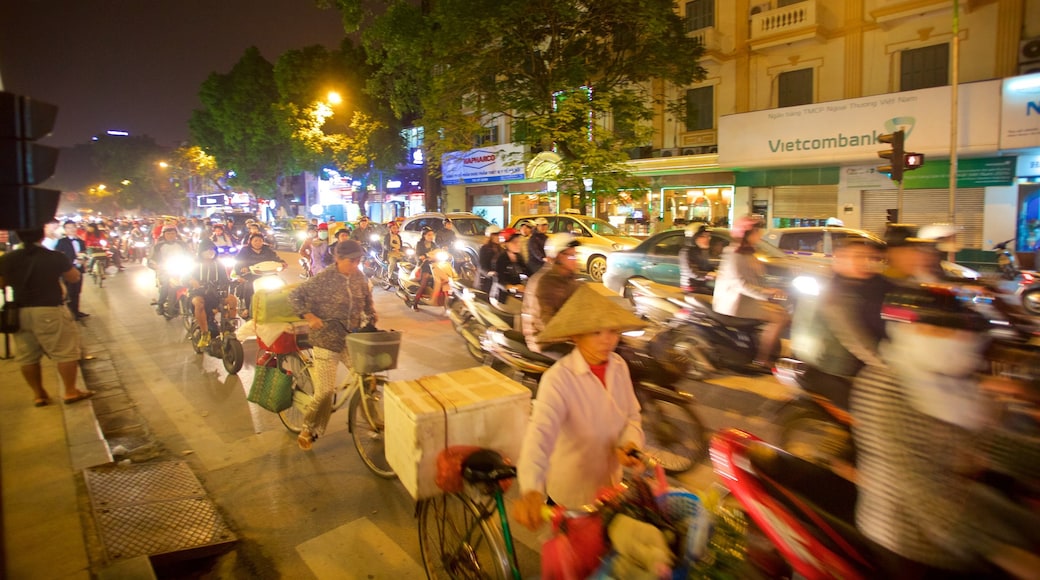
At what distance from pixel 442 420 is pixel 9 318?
577 centimetres

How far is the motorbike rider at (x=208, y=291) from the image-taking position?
8.95 meters

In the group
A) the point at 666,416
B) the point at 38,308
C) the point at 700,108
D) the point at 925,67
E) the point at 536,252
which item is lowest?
the point at 666,416

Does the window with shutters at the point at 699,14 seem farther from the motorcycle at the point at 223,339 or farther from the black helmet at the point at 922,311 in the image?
the black helmet at the point at 922,311

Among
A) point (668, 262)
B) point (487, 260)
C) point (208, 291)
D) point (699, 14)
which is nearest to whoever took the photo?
point (208, 291)

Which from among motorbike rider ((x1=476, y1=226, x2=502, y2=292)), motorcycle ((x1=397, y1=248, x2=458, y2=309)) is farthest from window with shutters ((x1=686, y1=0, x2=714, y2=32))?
motorbike rider ((x1=476, y1=226, x2=502, y2=292))

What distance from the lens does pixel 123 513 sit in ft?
14.4

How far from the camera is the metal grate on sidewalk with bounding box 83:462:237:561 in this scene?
400cm

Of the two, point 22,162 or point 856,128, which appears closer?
point 22,162

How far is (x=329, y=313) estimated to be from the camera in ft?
16.9

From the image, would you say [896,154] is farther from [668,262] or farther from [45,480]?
[45,480]

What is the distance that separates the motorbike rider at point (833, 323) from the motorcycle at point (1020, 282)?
7.80m

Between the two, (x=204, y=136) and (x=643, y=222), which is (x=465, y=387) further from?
(x=204, y=136)

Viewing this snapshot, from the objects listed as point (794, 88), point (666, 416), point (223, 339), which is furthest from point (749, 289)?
point (794, 88)

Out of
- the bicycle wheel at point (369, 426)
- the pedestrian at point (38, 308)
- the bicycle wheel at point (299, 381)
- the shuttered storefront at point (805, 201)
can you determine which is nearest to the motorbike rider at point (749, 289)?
the bicycle wheel at point (369, 426)
